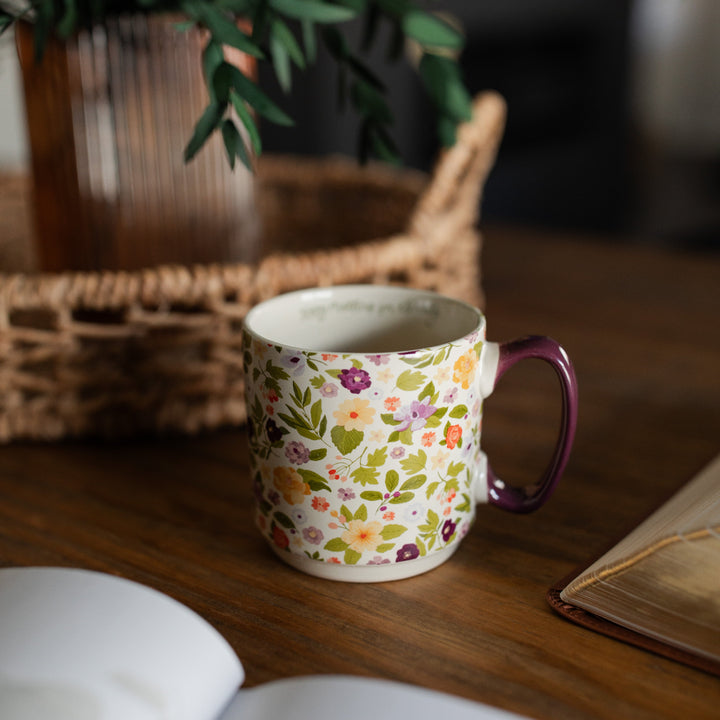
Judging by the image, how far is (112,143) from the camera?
23.3 inches

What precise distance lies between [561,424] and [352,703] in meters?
0.17

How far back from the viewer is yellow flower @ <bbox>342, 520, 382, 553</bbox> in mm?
366

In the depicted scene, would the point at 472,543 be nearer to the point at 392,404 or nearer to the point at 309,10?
the point at 392,404

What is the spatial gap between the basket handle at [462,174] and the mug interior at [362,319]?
0.53 ft

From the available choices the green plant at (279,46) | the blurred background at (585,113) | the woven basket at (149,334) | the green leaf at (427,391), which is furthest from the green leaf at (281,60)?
the blurred background at (585,113)

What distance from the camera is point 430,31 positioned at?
50 centimetres

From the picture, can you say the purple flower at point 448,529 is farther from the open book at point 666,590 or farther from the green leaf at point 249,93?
the green leaf at point 249,93

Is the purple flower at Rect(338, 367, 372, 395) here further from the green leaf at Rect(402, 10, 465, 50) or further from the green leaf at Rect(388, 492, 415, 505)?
the green leaf at Rect(402, 10, 465, 50)

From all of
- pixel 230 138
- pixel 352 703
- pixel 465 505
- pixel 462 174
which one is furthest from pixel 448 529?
pixel 462 174

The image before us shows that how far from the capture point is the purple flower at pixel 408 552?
1.22 feet

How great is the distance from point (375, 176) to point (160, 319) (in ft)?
1.21

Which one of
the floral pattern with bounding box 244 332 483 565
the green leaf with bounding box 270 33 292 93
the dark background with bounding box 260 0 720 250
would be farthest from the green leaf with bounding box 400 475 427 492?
the dark background with bounding box 260 0 720 250

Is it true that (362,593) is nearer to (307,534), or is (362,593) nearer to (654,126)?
(307,534)

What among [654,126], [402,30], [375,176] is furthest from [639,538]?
[654,126]
